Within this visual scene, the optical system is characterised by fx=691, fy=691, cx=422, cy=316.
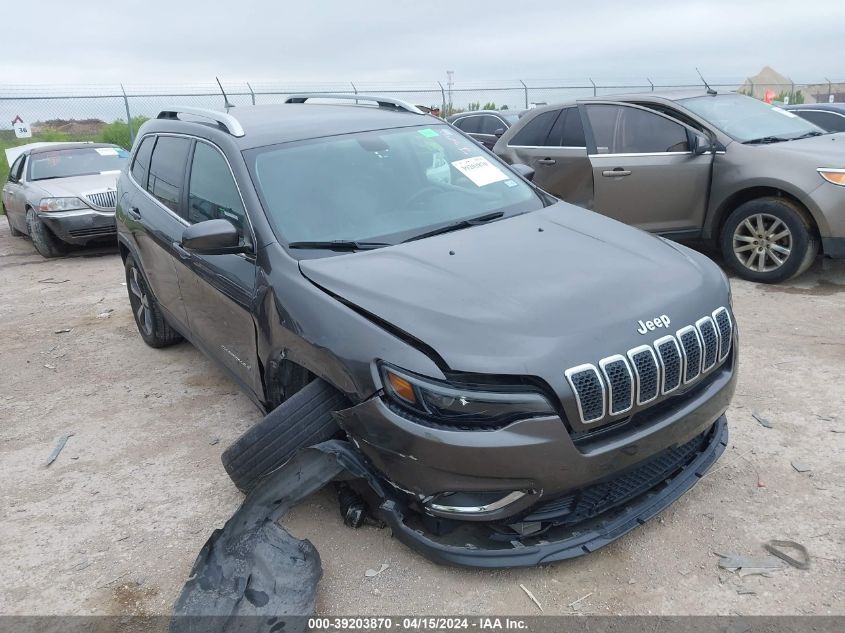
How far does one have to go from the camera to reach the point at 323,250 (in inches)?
122

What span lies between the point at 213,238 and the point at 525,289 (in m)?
1.44

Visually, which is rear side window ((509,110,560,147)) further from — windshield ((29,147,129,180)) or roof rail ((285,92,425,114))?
windshield ((29,147,129,180))

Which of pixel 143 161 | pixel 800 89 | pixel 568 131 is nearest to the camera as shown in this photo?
pixel 143 161

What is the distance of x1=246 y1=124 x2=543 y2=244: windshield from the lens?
3.27 metres

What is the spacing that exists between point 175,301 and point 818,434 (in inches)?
150

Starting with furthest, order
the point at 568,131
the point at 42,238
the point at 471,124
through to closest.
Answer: the point at 471,124, the point at 42,238, the point at 568,131

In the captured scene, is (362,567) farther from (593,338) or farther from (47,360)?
(47,360)

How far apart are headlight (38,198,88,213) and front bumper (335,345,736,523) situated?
8.06 meters

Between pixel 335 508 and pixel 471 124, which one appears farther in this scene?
pixel 471 124

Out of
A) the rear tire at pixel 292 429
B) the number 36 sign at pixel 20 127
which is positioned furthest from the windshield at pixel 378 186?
the number 36 sign at pixel 20 127

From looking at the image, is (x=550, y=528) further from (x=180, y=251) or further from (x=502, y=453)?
(x=180, y=251)

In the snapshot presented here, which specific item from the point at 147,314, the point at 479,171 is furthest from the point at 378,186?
the point at 147,314

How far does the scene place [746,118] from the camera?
261 inches

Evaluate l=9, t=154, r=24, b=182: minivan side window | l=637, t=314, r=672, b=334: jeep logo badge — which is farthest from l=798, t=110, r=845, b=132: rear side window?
l=9, t=154, r=24, b=182: minivan side window
